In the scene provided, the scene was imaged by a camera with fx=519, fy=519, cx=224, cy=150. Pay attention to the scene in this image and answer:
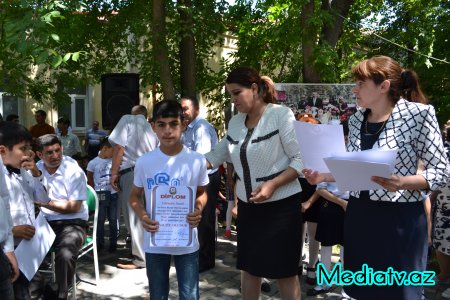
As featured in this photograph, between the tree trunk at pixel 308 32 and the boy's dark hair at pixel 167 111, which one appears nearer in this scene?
the boy's dark hair at pixel 167 111

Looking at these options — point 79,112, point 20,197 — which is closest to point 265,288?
point 20,197

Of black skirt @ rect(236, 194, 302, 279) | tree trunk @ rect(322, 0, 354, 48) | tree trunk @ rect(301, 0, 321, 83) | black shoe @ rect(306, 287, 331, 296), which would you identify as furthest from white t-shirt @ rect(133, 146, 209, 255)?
tree trunk @ rect(322, 0, 354, 48)

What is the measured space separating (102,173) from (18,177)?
3.16 m

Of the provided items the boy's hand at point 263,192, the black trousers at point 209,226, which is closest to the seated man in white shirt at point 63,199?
the black trousers at point 209,226

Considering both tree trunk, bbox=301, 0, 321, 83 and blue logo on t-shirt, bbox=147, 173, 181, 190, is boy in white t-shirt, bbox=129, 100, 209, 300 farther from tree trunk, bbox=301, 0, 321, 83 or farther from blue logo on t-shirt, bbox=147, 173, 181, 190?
tree trunk, bbox=301, 0, 321, 83

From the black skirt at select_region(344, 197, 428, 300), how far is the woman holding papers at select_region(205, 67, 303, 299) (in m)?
0.76

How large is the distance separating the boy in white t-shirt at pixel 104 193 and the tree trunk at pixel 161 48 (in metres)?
2.82

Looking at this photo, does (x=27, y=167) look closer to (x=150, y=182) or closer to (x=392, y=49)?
(x=150, y=182)

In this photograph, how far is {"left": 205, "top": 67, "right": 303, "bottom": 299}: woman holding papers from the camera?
3387mm

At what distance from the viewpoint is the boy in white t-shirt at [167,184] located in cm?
333

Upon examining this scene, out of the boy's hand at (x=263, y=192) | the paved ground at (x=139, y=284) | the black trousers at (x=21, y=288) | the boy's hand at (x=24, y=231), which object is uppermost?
the boy's hand at (x=263, y=192)

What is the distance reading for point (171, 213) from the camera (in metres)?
3.29

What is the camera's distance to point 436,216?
5328mm

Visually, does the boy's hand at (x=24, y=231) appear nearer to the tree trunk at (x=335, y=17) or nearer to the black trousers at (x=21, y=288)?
the black trousers at (x=21, y=288)
